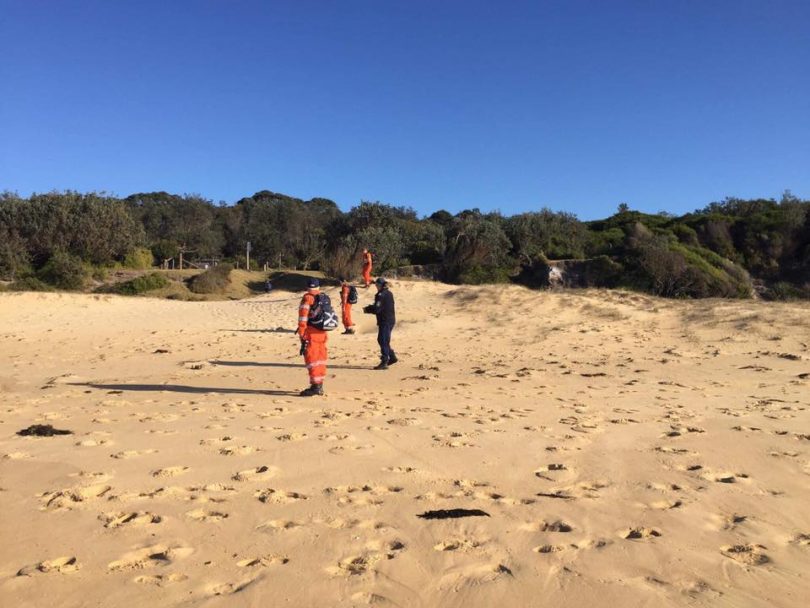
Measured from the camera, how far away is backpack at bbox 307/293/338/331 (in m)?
7.90

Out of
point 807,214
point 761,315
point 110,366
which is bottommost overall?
point 110,366

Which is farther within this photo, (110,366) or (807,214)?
(807,214)

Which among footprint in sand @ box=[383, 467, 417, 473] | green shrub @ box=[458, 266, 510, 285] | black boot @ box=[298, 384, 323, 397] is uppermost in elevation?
green shrub @ box=[458, 266, 510, 285]

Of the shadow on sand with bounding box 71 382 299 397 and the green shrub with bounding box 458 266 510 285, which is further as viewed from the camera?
the green shrub with bounding box 458 266 510 285

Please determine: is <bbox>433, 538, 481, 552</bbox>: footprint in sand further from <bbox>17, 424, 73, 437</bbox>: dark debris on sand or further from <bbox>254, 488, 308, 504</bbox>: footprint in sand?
<bbox>17, 424, 73, 437</bbox>: dark debris on sand

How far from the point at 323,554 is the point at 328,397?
15.9 feet

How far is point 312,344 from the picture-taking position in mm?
7969

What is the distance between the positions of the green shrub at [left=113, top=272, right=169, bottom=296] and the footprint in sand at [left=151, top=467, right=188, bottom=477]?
21911 mm

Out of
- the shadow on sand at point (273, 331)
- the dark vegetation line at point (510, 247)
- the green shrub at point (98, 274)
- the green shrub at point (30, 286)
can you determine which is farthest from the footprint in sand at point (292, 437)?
the green shrub at point (98, 274)

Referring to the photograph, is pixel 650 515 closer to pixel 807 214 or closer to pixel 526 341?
pixel 526 341

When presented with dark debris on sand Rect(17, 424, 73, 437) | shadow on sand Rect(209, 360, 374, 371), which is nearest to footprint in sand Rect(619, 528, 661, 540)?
dark debris on sand Rect(17, 424, 73, 437)

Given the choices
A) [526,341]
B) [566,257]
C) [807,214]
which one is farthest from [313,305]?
[807,214]

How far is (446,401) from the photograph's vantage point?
7668 millimetres

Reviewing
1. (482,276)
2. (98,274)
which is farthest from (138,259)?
(482,276)
